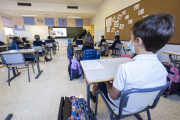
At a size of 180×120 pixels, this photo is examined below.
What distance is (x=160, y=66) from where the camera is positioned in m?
0.63

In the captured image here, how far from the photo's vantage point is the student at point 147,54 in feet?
1.82

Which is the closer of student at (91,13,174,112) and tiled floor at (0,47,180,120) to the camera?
student at (91,13,174,112)

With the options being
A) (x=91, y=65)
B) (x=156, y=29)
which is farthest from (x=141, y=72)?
(x=91, y=65)

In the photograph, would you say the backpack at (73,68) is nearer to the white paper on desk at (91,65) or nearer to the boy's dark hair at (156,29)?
the white paper on desk at (91,65)

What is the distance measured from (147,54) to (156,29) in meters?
0.17

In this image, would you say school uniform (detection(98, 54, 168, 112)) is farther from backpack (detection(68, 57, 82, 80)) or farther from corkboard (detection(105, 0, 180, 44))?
corkboard (detection(105, 0, 180, 44))

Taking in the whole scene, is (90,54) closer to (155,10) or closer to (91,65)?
(91,65)

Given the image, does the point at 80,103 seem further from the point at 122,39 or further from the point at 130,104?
the point at 122,39

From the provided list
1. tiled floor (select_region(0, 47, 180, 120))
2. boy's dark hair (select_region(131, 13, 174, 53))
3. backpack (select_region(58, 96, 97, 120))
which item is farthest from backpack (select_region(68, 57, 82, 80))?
boy's dark hair (select_region(131, 13, 174, 53))

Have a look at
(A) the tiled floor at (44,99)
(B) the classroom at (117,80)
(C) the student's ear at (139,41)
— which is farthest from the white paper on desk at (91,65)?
(A) the tiled floor at (44,99)

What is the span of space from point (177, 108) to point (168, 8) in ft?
8.38

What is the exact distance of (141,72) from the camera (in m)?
0.60

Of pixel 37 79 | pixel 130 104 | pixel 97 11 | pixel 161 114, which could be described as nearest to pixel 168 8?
pixel 161 114

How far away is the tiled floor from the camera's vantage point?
1.26 m
